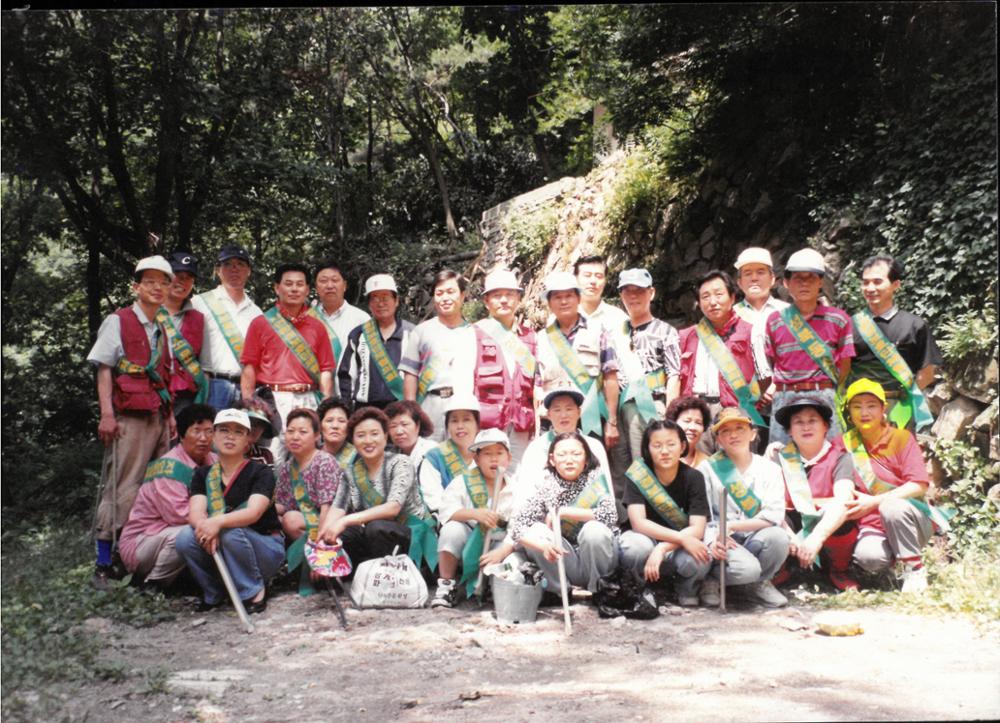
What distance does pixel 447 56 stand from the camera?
573 cm

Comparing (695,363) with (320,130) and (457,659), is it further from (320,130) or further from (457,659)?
(320,130)

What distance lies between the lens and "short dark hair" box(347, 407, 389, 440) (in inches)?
146

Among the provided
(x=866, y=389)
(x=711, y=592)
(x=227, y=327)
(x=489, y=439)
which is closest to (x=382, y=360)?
(x=227, y=327)

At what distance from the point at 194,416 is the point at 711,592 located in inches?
92.0

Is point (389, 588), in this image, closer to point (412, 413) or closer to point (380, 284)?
point (412, 413)

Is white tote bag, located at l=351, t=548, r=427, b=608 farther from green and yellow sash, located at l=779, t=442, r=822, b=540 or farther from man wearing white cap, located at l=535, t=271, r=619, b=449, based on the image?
green and yellow sash, located at l=779, t=442, r=822, b=540

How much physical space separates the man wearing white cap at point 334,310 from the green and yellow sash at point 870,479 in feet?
7.61

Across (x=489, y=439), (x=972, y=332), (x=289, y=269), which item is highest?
(x=289, y=269)

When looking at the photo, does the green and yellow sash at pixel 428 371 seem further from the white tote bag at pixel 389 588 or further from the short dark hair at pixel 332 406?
the white tote bag at pixel 389 588

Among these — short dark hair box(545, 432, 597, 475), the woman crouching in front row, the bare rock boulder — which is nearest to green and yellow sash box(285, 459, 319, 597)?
the woman crouching in front row

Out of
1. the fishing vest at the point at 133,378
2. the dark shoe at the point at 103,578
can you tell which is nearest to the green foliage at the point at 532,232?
the fishing vest at the point at 133,378

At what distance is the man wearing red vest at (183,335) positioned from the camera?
401cm

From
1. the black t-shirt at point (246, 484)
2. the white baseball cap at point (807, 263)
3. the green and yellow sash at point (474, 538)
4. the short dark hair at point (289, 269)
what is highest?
the short dark hair at point (289, 269)

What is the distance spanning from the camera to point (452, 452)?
3.70 meters
